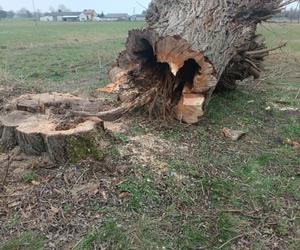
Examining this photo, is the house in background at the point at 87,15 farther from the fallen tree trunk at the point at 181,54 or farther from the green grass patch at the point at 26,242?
the green grass patch at the point at 26,242

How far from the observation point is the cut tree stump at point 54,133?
3568 millimetres

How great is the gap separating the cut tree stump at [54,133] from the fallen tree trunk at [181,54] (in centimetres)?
91

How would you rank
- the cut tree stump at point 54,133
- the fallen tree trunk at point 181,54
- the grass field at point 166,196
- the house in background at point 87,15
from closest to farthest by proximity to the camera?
the grass field at point 166,196 → the cut tree stump at point 54,133 → the fallen tree trunk at point 181,54 → the house in background at point 87,15

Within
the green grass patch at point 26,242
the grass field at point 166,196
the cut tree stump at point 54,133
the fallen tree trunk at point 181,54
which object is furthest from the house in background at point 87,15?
the green grass patch at point 26,242

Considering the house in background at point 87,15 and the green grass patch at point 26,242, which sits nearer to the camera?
the green grass patch at point 26,242

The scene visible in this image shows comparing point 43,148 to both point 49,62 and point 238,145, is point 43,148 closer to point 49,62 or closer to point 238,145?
point 238,145

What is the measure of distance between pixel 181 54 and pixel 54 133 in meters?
1.70

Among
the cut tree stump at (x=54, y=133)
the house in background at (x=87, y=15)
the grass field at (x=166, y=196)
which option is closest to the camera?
the grass field at (x=166, y=196)

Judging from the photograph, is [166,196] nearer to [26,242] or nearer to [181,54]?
[26,242]

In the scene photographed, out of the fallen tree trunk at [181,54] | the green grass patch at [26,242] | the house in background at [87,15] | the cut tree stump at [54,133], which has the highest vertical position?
the fallen tree trunk at [181,54]

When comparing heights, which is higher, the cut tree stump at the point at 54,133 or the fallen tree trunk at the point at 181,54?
the fallen tree trunk at the point at 181,54

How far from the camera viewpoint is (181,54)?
452 cm

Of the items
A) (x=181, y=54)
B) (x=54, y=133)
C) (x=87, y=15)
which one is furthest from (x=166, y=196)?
(x=87, y=15)

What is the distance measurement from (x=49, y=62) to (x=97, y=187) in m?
8.01
